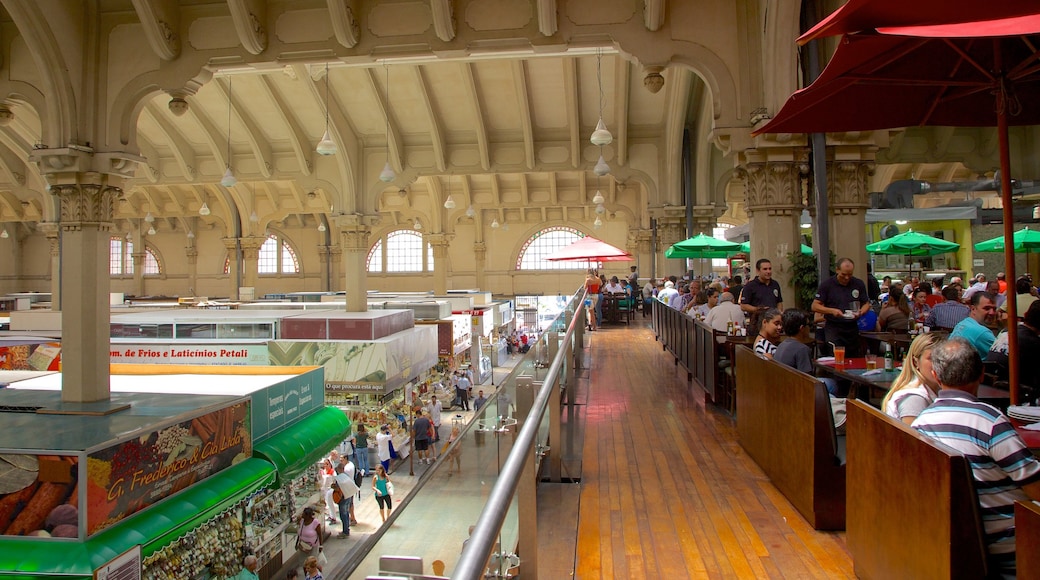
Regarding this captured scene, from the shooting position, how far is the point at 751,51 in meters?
8.22

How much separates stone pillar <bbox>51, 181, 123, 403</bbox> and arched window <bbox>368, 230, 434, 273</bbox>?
24771mm

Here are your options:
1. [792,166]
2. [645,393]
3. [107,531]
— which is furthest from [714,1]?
[107,531]

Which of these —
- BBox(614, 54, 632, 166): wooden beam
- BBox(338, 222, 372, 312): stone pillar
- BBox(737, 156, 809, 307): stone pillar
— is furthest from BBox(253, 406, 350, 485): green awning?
BBox(614, 54, 632, 166): wooden beam

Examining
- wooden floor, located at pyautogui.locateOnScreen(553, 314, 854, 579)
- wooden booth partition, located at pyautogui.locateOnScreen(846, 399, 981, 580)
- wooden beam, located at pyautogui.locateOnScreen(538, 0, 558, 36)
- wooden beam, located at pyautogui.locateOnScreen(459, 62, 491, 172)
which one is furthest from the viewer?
wooden beam, located at pyautogui.locateOnScreen(459, 62, 491, 172)

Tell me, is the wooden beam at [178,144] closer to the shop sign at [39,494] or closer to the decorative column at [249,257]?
the decorative column at [249,257]

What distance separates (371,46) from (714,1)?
4871 mm

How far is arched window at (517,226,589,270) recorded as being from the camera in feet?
106

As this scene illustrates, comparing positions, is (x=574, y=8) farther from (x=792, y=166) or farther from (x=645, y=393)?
(x=645, y=393)

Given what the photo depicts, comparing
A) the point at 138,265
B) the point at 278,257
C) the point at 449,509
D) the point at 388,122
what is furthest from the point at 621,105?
the point at 138,265

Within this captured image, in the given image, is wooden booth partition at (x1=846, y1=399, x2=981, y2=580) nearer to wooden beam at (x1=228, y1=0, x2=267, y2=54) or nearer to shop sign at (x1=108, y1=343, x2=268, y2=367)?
wooden beam at (x1=228, y1=0, x2=267, y2=54)

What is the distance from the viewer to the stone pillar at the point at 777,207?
7.95 metres

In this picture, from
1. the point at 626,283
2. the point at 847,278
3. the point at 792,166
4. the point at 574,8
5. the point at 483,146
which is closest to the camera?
the point at 847,278

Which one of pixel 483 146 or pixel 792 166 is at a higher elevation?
pixel 483 146

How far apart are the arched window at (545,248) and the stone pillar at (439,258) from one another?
6749mm
